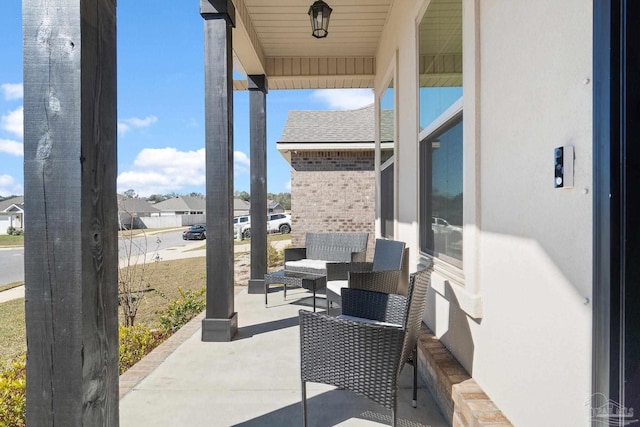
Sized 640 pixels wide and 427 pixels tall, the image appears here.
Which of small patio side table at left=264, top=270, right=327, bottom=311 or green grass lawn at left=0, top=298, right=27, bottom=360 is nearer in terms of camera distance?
small patio side table at left=264, top=270, right=327, bottom=311

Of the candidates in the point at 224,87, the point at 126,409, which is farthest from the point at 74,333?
the point at 224,87

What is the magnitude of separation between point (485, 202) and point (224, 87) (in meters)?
2.54

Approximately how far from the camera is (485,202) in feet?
6.26

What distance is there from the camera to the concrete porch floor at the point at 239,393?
85.7 inches

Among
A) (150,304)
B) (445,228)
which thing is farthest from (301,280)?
(150,304)

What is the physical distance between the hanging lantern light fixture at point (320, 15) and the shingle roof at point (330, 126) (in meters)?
4.93

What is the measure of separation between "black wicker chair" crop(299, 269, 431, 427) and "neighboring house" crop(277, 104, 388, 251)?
264 inches

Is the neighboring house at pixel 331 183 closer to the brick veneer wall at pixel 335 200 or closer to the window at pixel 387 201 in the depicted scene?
the brick veneer wall at pixel 335 200

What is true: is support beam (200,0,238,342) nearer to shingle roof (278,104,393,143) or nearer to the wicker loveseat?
the wicker loveseat

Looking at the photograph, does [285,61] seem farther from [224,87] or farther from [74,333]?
[74,333]

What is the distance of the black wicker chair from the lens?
6.08 ft
